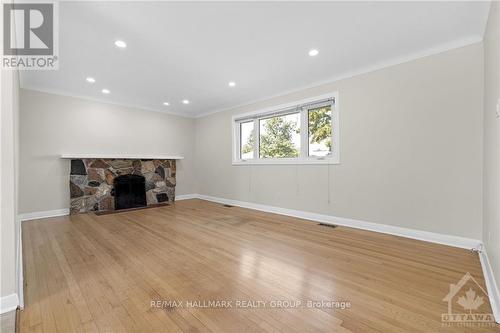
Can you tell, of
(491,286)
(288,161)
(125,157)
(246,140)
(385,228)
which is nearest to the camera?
(491,286)

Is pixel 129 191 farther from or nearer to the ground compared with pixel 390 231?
farther from the ground

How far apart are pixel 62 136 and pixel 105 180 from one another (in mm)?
1193

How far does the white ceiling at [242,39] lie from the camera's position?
2057 millimetres

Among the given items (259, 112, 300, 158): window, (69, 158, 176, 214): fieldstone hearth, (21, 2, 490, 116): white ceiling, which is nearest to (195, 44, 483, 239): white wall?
(21, 2, 490, 116): white ceiling

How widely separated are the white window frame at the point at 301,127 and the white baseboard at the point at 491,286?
2.01 m

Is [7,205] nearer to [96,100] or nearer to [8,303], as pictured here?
[8,303]

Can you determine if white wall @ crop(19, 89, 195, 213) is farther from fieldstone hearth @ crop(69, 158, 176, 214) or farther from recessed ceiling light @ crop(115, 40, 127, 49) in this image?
recessed ceiling light @ crop(115, 40, 127, 49)

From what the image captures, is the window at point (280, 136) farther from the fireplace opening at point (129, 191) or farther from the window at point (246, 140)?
the fireplace opening at point (129, 191)

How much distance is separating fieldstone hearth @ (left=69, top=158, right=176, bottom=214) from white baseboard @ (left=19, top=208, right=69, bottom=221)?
15 cm

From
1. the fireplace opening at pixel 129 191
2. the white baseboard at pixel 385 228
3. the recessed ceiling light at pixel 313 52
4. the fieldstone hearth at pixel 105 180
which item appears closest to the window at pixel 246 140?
the white baseboard at pixel 385 228

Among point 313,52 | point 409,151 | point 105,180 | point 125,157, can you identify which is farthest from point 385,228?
point 105,180

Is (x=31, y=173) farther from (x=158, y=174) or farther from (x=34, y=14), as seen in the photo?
(x=34, y=14)

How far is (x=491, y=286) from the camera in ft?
5.64

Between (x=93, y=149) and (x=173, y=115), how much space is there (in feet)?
7.22
